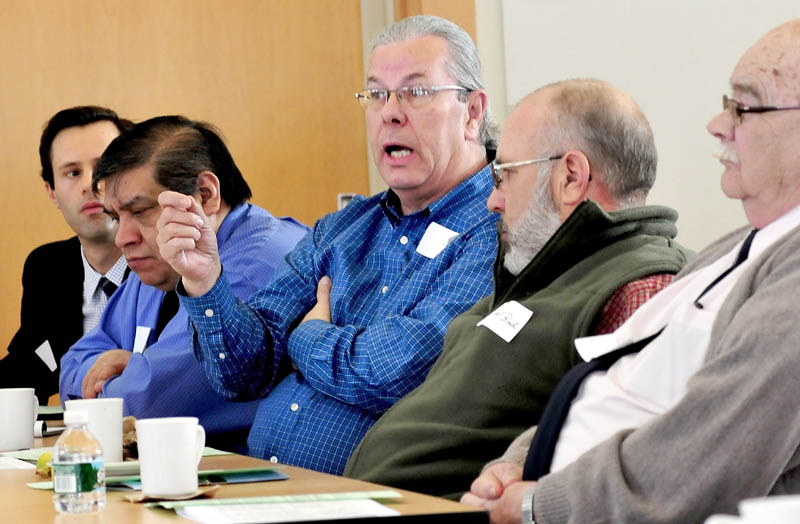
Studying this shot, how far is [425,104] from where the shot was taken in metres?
2.84

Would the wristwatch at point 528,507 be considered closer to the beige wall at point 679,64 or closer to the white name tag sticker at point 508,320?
the white name tag sticker at point 508,320

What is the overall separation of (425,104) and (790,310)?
153 cm

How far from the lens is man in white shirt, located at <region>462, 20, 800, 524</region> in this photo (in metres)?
1.44

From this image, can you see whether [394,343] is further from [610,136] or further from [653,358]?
[653,358]

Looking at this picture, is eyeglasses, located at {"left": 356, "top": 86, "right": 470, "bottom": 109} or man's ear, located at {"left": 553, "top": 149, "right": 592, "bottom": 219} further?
eyeglasses, located at {"left": 356, "top": 86, "right": 470, "bottom": 109}

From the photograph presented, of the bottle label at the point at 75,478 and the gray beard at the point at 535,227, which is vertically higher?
the gray beard at the point at 535,227

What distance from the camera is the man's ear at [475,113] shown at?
9.54 ft

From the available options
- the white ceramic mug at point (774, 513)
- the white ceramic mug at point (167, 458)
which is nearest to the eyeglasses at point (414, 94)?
the white ceramic mug at point (167, 458)

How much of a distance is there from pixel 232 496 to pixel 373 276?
4.31 feet

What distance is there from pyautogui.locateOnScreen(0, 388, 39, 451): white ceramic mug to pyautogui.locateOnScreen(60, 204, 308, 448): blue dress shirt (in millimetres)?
578

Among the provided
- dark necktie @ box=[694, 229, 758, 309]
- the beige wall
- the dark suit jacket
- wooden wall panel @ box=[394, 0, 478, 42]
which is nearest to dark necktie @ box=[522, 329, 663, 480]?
dark necktie @ box=[694, 229, 758, 309]

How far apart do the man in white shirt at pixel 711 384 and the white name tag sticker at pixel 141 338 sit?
1.58 m

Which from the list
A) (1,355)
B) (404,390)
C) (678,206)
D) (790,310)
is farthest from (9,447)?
(1,355)

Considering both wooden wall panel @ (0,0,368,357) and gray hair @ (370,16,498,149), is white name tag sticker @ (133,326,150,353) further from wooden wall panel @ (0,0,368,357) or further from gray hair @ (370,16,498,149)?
wooden wall panel @ (0,0,368,357)
